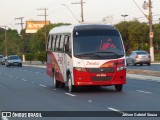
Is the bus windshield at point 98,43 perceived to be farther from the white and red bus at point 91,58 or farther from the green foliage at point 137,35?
the green foliage at point 137,35

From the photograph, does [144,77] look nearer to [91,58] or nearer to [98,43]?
[98,43]

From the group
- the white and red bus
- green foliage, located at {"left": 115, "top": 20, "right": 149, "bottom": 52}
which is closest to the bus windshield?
the white and red bus

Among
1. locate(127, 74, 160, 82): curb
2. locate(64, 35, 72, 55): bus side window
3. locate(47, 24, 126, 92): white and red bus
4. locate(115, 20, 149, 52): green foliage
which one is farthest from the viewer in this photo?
locate(115, 20, 149, 52): green foliage

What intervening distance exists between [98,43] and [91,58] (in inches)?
37.2

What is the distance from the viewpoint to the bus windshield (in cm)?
2361

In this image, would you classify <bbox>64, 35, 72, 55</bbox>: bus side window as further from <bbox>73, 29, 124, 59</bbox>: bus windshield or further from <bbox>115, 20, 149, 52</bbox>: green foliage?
<bbox>115, 20, 149, 52</bbox>: green foliage

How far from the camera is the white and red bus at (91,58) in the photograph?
2322 centimetres

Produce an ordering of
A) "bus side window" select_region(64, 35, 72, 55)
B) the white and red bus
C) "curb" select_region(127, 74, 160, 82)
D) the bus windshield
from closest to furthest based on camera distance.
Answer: the white and red bus < the bus windshield < "bus side window" select_region(64, 35, 72, 55) < "curb" select_region(127, 74, 160, 82)

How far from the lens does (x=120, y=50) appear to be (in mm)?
23844

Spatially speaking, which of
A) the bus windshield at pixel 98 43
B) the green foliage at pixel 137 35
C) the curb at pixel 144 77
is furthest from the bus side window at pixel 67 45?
the green foliage at pixel 137 35

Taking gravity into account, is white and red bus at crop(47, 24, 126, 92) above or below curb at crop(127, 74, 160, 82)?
above

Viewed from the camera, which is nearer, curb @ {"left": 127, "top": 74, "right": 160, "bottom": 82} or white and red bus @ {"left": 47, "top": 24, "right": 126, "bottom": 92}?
white and red bus @ {"left": 47, "top": 24, "right": 126, "bottom": 92}

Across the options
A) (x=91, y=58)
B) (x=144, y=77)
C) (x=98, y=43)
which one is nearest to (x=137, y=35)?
(x=144, y=77)

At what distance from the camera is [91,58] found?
23.3m
